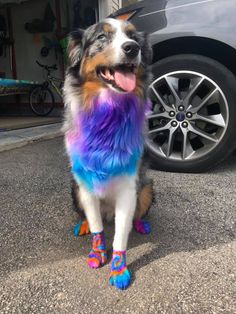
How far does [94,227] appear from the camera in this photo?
2.04 m

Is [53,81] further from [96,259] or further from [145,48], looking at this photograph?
[96,259]

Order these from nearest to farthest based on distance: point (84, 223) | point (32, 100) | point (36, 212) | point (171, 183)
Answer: point (84, 223), point (36, 212), point (171, 183), point (32, 100)

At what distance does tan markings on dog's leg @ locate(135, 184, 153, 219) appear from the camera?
7.54 feet

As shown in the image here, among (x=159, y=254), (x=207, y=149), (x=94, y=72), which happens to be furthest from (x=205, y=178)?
(x=94, y=72)

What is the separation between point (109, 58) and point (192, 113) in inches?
67.1

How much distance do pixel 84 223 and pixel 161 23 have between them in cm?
211

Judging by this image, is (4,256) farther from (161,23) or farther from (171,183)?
(161,23)

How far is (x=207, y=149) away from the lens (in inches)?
132

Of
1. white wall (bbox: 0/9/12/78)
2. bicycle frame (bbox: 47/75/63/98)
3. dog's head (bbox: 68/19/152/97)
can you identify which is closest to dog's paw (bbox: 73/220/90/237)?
dog's head (bbox: 68/19/152/97)

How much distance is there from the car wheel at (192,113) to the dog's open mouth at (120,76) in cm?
147

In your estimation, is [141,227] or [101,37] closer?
[101,37]

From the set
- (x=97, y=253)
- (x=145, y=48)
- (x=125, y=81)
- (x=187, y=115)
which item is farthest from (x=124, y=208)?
(x=187, y=115)

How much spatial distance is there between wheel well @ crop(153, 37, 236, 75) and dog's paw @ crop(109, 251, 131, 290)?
2217 mm

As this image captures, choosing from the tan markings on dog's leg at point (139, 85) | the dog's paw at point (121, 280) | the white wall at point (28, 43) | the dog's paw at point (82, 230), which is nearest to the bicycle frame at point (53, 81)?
the white wall at point (28, 43)
